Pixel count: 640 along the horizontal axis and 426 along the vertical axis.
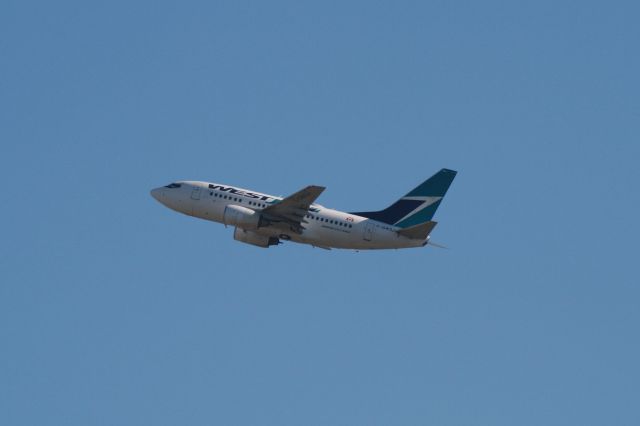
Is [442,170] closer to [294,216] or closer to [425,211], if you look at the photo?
[425,211]

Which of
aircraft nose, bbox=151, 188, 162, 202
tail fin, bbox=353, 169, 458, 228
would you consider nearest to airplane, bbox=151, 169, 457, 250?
tail fin, bbox=353, 169, 458, 228

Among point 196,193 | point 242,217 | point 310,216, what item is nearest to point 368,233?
point 310,216

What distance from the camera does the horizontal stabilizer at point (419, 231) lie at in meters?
72.6

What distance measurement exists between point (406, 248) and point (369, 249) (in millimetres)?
2811

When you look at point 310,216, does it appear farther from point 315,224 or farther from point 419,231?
point 419,231

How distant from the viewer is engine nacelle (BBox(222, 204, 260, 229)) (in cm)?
Answer: 7494

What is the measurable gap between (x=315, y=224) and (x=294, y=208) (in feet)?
8.28

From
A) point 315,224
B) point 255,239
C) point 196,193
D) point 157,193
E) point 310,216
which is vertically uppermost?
point 196,193

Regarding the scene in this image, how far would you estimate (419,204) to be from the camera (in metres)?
78.1

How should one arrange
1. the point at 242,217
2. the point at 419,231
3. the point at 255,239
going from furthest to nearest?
the point at 255,239
the point at 242,217
the point at 419,231

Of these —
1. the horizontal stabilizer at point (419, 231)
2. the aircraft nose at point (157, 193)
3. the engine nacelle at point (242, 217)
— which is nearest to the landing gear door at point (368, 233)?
the horizontal stabilizer at point (419, 231)

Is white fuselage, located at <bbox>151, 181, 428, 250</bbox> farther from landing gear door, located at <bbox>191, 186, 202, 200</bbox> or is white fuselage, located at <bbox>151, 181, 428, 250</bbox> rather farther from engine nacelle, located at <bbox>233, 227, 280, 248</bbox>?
engine nacelle, located at <bbox>233, 227, 280, 248</bbox>

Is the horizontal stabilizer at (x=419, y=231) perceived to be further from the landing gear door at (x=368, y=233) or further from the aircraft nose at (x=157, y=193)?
the aircraft nose at (x=157, y=193)

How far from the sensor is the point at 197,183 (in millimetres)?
79188
